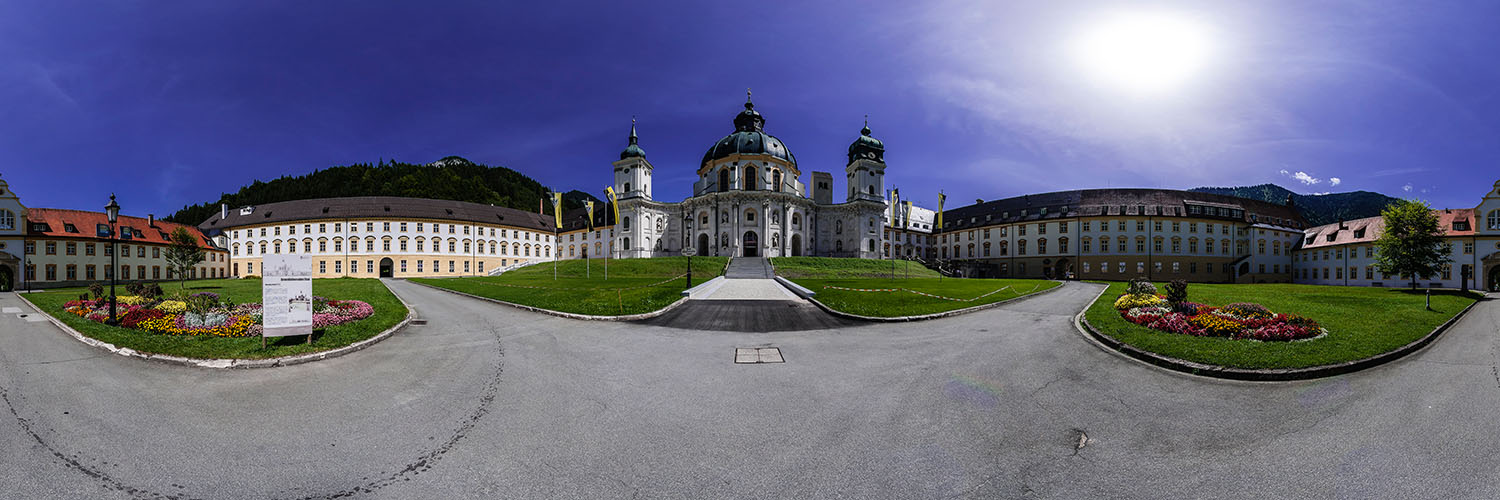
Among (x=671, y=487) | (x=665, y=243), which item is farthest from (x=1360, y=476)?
(x=665, y=243)

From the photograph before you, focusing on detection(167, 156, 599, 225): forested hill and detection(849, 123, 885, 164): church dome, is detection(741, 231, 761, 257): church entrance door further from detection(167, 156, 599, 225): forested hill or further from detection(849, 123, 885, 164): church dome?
detection(167, 156, 599, 225): forested hill

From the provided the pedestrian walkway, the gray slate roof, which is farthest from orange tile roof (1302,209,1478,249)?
the gray slate roof

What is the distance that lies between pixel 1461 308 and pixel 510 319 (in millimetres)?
33448

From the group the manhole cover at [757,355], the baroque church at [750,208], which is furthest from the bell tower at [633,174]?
the manhole cover at [757,355]

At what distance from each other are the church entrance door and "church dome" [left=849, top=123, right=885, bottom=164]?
73.4ft

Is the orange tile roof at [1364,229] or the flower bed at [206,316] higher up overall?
the orange tile roof at [1364,229]

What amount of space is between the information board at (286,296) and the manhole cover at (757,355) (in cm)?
850

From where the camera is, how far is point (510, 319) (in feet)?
47.5

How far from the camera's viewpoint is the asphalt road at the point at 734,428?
427 cm

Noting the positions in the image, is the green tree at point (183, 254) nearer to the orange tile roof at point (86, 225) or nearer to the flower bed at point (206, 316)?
the orange tile roof at point (86, 225)

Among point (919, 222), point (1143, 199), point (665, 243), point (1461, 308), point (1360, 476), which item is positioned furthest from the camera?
point (919, 222)

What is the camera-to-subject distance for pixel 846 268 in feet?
165

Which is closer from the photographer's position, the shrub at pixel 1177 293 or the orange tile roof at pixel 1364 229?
the shrub at pixel 1177 293

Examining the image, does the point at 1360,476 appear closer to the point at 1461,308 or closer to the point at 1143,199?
the point at 1461,308
